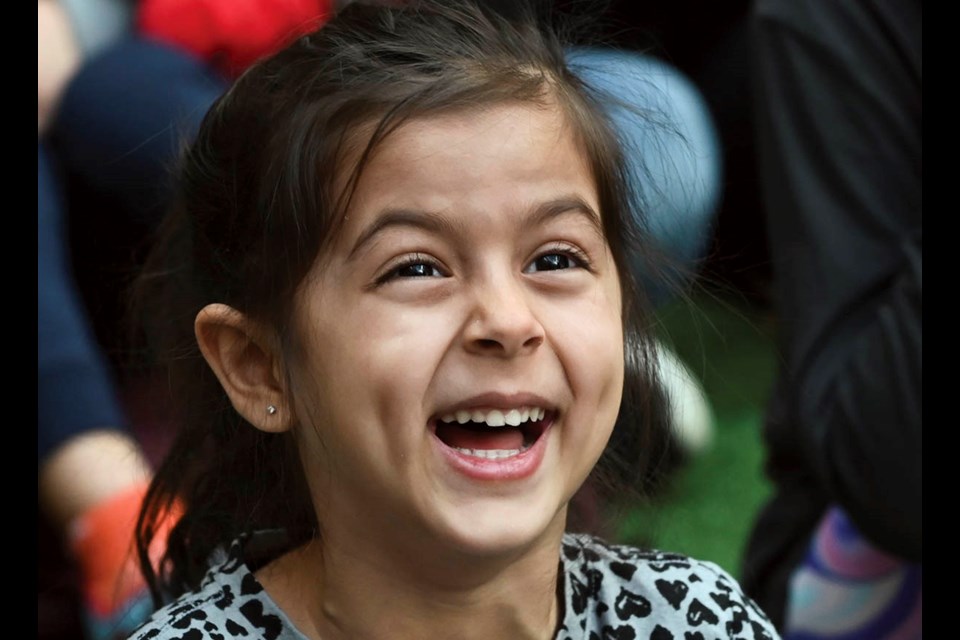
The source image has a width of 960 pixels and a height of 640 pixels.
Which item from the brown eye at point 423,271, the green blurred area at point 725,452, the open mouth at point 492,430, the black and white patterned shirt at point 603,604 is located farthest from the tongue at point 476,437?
the green blurred area at point 725,452

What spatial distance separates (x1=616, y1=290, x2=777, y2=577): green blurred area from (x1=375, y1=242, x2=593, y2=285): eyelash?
2.86 feet

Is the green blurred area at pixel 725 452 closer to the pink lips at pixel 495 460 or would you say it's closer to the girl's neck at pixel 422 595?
the girl's neck at pixel 422 595

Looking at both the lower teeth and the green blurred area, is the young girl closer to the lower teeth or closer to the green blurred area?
the lower teeth

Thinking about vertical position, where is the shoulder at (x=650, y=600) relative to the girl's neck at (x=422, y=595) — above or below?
below

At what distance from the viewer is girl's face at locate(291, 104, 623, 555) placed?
1.26 meters

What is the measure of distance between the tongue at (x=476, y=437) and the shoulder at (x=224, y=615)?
26 cm

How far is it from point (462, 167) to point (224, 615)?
474 millimetres

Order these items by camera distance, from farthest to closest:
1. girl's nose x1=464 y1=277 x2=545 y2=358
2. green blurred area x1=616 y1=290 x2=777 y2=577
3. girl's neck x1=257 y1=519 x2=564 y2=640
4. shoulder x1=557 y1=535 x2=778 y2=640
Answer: green blurred area x1=616 y1=290 x2=777 y2=577
shoulder x1=557 y1=535 x2=778 y2=640
girl's neck x1=257 y1=519 x2=564 y2=640
girl's nose x1=464 y1=277 x2=545 y2=358

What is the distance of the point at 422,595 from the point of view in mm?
1359

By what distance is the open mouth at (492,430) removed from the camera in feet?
4.17

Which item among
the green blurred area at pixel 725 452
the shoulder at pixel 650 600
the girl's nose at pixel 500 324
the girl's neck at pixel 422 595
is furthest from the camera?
the green blurred area at pixel 725 452

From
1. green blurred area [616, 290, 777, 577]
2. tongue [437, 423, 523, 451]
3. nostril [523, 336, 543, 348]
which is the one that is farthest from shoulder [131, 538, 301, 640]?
green blurred area [616, 290, 777, 577]

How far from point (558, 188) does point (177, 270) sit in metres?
0.49

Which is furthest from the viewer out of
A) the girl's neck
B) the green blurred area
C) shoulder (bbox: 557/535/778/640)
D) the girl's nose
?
the green blurred area
